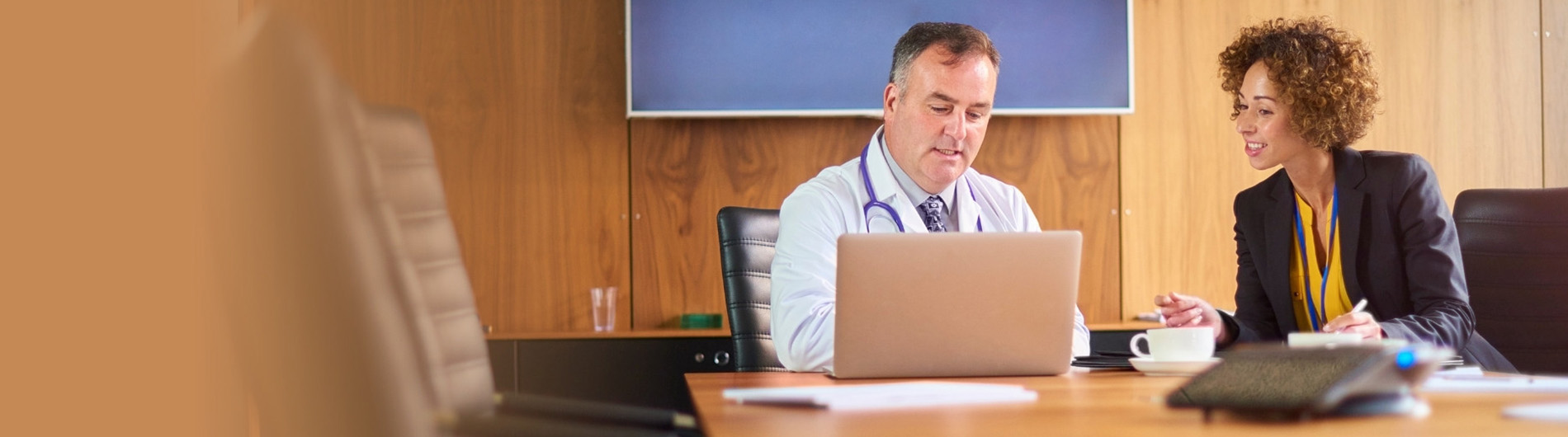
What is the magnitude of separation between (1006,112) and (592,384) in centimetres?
141

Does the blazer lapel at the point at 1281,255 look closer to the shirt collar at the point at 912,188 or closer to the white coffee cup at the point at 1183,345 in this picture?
the shirt collar at the point at 912,188

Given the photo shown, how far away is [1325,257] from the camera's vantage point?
241 cm

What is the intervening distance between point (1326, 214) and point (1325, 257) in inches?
3.3

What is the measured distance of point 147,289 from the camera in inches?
17.0

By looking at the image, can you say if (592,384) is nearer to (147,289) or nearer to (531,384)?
(531,384)

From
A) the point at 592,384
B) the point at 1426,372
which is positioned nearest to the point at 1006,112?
the point at 592,384

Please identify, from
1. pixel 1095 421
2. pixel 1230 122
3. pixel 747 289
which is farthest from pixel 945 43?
pixel 1230 122

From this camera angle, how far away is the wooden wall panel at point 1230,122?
3721 mm

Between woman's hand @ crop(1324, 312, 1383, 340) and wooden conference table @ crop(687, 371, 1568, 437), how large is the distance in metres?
0.80

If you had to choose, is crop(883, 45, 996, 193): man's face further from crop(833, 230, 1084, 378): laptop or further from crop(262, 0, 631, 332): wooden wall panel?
crop(262, 0, 631, 332): wooden wall panel

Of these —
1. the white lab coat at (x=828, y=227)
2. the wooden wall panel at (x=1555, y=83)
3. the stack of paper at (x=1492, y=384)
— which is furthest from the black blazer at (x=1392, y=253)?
the wooden wall panel at (x=1555, y=83)

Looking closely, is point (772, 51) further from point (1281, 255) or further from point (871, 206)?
point (1281, 255)

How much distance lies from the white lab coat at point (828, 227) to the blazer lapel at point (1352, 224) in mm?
565

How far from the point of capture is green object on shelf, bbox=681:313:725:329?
3.48 metres
